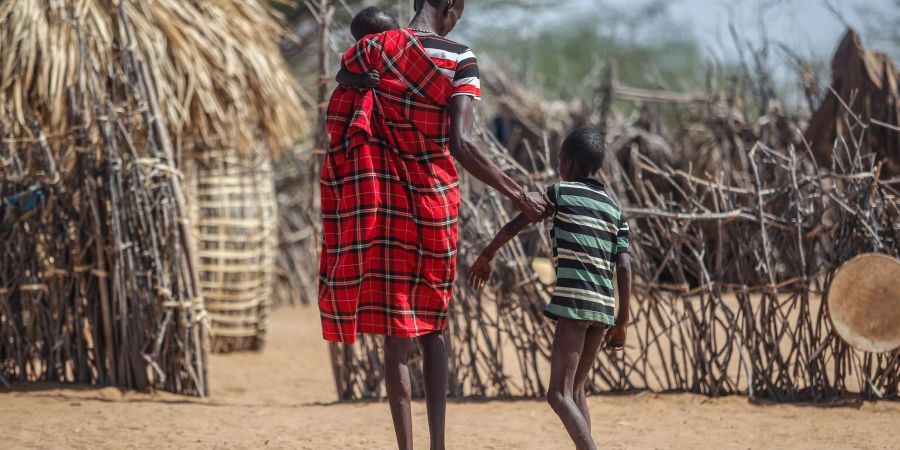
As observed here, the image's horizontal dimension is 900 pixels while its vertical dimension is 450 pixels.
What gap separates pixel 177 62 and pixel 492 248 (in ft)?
12.9

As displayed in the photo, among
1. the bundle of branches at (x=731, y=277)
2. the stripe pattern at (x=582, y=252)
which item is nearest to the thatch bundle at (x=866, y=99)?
the bundle of branches at (x=731, y=277)

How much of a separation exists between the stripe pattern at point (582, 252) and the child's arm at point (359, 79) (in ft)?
1.99

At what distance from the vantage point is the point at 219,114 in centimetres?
630

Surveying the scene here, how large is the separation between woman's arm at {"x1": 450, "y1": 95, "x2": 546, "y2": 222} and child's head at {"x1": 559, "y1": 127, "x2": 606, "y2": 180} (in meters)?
0.17

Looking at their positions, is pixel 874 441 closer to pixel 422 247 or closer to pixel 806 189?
pixel 806 189

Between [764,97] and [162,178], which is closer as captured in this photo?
[162,178]

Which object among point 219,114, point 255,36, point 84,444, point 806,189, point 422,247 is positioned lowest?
point 84,444

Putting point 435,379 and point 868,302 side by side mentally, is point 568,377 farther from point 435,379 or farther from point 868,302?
point 868,302

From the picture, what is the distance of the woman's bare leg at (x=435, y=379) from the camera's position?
286 cm

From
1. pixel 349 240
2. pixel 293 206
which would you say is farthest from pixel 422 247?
pixel 293 206

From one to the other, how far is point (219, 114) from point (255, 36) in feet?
2.66

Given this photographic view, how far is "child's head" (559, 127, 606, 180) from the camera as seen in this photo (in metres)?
2.86

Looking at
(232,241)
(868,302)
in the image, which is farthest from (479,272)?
(232,241)

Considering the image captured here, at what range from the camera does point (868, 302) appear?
403 cm
